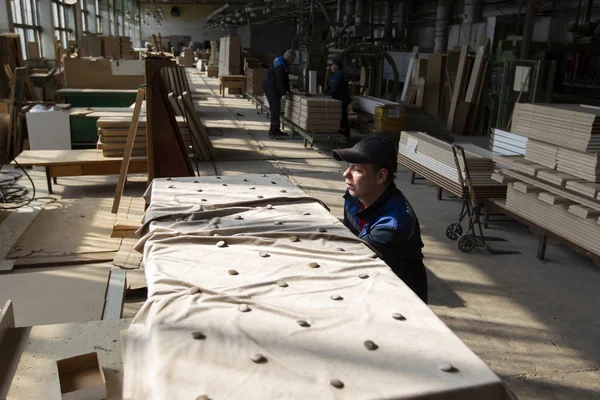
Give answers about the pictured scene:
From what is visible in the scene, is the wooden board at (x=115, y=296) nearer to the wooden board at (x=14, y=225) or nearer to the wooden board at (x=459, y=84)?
the wooden board at (x=14, y=225)

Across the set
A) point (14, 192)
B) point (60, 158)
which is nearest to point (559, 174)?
Answer: point (60, 158)

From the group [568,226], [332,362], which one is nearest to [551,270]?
[568,226]

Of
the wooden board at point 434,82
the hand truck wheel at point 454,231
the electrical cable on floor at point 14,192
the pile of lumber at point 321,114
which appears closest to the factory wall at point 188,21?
the wooden board at point 434,82

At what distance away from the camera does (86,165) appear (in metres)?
6.80

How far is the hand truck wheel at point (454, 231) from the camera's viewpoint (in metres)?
5.72

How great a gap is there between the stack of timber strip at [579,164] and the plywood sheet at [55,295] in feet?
13.7

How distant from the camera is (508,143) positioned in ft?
23.1

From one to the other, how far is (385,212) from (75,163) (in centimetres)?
523

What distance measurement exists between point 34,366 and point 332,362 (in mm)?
1206

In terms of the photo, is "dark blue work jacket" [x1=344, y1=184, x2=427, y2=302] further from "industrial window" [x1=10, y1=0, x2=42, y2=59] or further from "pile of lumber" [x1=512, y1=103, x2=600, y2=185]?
"industrial window" [x1=10, y1=0, x2=42, y2=59]

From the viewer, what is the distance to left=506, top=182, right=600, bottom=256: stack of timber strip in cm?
451

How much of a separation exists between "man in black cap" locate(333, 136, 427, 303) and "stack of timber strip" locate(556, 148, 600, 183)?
8.49 feet

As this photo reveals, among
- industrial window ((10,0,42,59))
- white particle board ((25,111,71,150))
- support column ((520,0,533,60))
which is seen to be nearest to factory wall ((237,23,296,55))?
industrial window ((10,0,42,59))

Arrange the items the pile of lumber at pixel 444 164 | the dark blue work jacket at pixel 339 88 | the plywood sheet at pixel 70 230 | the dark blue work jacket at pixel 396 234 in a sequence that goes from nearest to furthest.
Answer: the dark blue work jacket at pixel 396 234 → the plywood sheet at pixel 70 230 → the pile of lumber at pixel 444 164 → the dark blue work jacket at pixel 339 88
